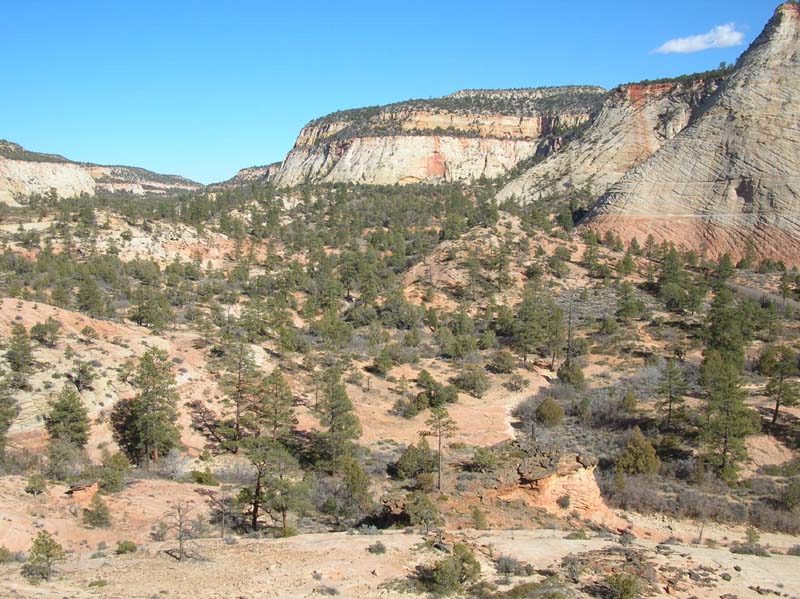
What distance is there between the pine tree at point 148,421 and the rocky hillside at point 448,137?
3778 inches

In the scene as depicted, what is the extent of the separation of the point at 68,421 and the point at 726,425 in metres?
27.7

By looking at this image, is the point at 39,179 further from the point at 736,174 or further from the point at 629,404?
the point at 629,404

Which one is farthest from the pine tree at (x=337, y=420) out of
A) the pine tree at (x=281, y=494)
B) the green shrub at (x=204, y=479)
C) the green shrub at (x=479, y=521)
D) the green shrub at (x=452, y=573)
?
the green shrub at (x=452, y=573)

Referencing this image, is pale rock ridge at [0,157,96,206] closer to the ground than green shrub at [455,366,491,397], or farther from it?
farther from it

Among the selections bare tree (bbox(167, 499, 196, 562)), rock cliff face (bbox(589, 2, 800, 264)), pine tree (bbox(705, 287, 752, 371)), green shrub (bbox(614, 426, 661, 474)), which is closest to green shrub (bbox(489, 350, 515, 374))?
pine tree (bbox(705, 287, 752, 371))

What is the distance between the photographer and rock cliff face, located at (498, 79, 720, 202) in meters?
87.6

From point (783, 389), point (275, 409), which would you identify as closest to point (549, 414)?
point (783, 389)

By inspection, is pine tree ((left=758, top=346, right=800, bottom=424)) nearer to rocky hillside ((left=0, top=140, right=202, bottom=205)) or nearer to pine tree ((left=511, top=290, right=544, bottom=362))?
pine tree ((left=511, top=290, right=544, bottom=362))

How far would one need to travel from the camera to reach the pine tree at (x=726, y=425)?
26.7m

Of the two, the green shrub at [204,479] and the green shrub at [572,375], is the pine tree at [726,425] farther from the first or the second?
the green shrub at [204,479]

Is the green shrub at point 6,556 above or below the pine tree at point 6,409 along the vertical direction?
below

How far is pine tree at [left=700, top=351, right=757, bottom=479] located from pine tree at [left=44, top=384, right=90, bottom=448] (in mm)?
26511

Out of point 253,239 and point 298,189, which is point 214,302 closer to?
point 253,239

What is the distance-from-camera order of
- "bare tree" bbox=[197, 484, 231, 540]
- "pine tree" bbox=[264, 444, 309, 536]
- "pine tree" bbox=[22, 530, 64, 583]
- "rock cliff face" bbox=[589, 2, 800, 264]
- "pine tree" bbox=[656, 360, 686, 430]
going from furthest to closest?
"rock cliff face" bbox=[589, 2, 800, 264]
"pine tree" bbox=[656, 360, 686, 430]
"bare tree" bbox=[197, 484, 231, 540]
"pine tree" bbox=[264, 444, 309, 536]
"pine tree" bbox=[22, 530, 64, 583]
